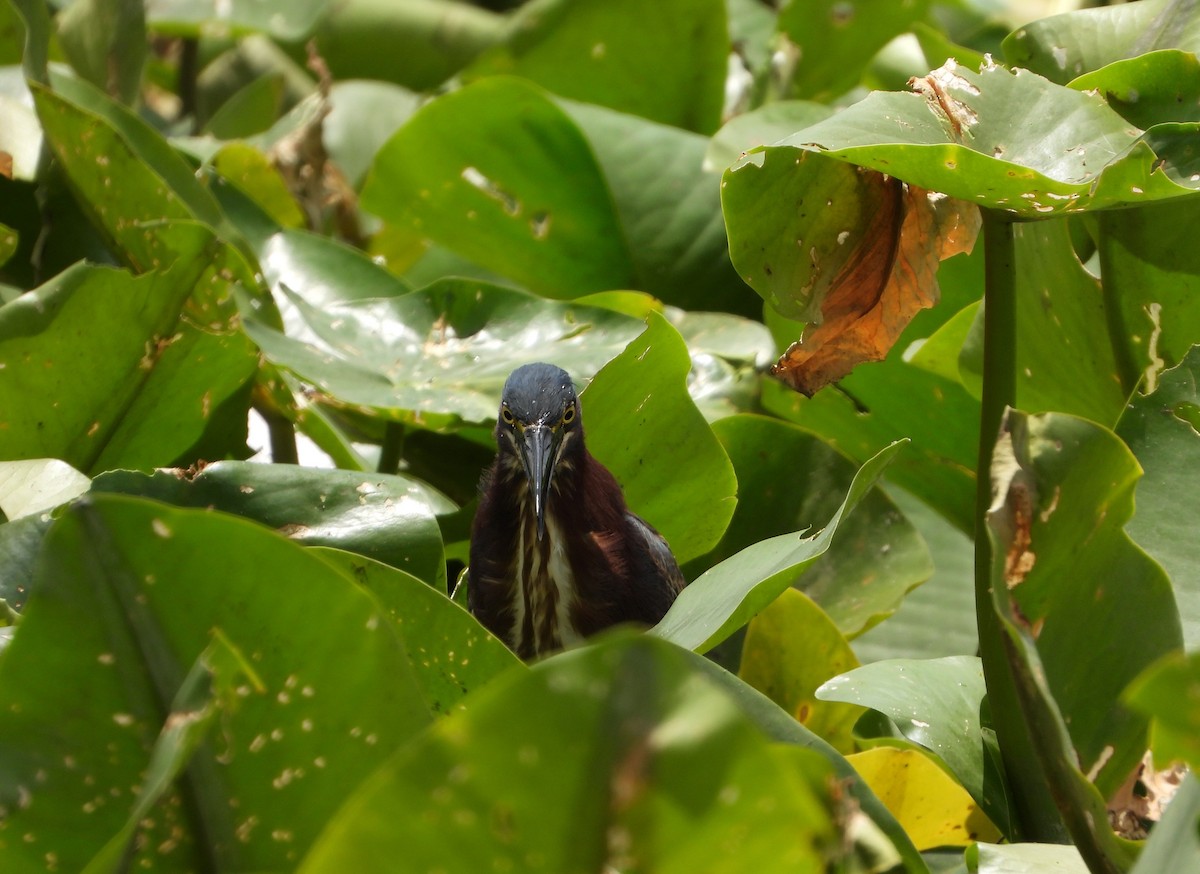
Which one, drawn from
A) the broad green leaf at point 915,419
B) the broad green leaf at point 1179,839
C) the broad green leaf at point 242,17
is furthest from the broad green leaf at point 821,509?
the broad green leaf at point 242,17

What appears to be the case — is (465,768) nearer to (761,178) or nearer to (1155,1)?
(761,178)

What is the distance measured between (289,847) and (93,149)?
112 cm

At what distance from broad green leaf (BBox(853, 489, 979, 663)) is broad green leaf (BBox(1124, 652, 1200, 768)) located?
4.55 ft

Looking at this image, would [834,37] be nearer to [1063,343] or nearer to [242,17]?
[242,17]

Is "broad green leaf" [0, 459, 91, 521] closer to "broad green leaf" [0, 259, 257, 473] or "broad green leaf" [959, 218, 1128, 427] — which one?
"broad green leaf" [0, 259, 257, 473]

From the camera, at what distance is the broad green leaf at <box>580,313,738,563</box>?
1.74 metres

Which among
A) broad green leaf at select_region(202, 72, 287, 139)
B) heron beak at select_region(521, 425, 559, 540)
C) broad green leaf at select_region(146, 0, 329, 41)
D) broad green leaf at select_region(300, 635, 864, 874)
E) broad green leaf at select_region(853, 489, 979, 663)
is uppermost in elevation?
broad green leaf at select_region(300, 635, 864, 874)

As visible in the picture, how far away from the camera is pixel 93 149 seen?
1837 millimetres

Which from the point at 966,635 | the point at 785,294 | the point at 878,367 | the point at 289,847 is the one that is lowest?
the point at 966,635

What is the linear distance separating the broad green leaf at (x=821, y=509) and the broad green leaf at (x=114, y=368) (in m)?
0.70

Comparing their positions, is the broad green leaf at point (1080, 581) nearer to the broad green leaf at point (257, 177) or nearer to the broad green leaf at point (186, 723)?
the broad green leaf at point (186, 723)

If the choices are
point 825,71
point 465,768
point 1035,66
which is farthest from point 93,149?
point 825,71

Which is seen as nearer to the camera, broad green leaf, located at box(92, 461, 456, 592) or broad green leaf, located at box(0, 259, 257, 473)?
broad green leaf, located at box(92, 461, 456, 592)

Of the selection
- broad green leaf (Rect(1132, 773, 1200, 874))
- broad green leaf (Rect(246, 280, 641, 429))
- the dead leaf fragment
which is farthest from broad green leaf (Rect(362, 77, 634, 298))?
broad green leaf (Rect(1132, 773, 1200, 874))
